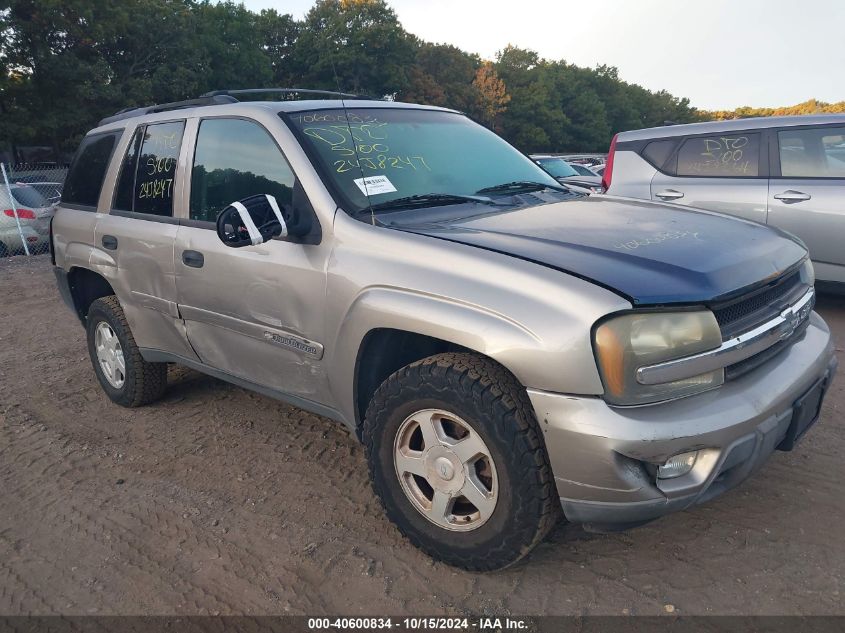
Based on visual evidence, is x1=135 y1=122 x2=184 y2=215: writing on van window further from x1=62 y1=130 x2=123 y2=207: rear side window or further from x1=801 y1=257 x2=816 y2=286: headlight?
x1=801 y1=257 x2=816 y2=286: headlight

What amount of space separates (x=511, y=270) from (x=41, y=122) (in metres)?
30.9

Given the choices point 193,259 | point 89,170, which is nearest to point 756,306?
point 193,259

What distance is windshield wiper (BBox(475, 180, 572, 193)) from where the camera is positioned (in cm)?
324

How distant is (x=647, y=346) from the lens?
2059 mm

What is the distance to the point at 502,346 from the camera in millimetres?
2139

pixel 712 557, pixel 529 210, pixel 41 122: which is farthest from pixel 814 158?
pixel 41 122

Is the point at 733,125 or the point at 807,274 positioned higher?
the point at 733,125

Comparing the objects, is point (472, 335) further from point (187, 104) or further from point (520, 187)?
point (187, 104)

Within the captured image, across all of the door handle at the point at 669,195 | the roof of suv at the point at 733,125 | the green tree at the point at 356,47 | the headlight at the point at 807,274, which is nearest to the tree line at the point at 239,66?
the green tree at the point at 356,47

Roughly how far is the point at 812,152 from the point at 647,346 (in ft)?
15.8

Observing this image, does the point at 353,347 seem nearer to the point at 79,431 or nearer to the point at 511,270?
the point at 511,270

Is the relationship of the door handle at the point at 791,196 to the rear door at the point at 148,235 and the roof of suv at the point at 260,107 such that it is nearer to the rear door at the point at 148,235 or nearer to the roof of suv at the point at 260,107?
the roof of suv at the point at 260,107

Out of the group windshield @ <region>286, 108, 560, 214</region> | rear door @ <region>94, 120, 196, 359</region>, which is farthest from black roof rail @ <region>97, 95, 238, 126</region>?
windshield @ <region>286, 108, 560, 214</region>

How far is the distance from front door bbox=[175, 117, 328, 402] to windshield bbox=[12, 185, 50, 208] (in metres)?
9.74
